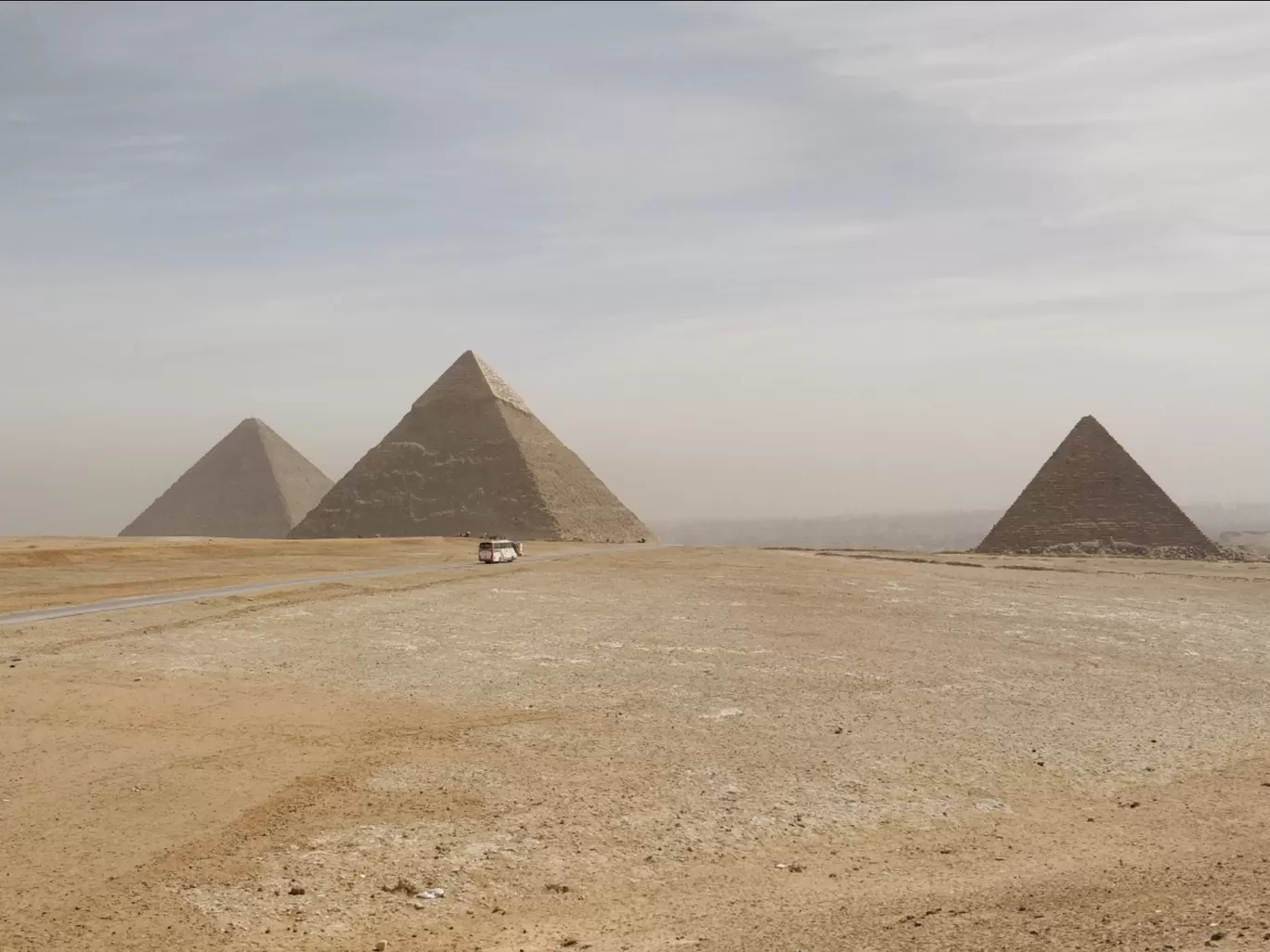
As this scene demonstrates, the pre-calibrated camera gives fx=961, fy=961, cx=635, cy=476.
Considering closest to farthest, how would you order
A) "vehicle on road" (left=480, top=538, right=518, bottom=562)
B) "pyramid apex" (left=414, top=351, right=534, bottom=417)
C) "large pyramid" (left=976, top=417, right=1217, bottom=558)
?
"vehicle on road" (left=480, top=538, right=518, bottom=562) → "large pyramid" (left=976, top=417, right=1217, bottom=558) → "pyramid apex" (left=414, top=351, right=534, bottom=417)

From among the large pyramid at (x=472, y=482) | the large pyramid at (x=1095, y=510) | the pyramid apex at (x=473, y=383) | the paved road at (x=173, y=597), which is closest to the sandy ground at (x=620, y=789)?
the paved road at (x=173, y=597)

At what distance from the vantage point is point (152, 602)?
935 inches

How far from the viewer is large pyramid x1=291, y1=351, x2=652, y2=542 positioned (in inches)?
3371

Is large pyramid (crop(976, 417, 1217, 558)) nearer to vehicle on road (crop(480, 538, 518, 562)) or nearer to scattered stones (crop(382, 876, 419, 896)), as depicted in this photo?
vehicle on road (crop(480, 538, 518, 562))

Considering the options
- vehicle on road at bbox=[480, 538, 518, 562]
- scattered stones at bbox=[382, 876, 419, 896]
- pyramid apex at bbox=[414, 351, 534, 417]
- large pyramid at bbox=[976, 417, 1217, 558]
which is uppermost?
pyramid apex at bbox=[414, 351, 534, 417]

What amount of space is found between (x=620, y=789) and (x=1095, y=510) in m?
66.7

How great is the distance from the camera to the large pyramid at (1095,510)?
66.4m

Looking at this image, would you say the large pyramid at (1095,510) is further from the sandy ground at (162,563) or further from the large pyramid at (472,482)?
the sandy ground at (162,563)

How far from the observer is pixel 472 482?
89625 mm

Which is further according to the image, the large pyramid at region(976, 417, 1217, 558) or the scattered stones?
the large pyramid at region(976, 417, 1217, 558)

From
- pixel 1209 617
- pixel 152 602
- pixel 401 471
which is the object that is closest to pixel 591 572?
pixel 152 602

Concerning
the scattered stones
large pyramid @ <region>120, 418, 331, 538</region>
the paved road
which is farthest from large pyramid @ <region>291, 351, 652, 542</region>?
the scattered stones

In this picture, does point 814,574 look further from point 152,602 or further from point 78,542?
point 78,542

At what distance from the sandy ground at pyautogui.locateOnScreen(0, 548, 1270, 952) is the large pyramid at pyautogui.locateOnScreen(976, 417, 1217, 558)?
49.1 meters
